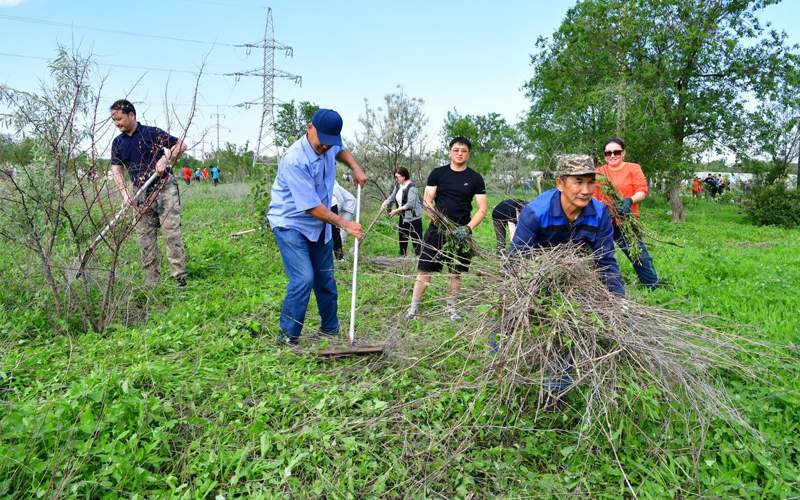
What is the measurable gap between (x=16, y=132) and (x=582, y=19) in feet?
56.5

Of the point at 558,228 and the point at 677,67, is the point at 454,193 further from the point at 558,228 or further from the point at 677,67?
the point at 677,67

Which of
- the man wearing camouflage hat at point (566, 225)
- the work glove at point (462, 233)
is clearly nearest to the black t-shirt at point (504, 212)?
the work glove at point (462, 233)

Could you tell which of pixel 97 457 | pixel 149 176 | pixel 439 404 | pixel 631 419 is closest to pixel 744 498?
pixel 631 419

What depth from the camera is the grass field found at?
7.45 feet

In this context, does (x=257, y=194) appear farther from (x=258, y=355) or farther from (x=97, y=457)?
(x=97, y=457)

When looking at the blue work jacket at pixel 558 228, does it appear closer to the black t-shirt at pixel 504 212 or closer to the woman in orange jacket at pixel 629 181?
the black t-shirt at pixel 504 212

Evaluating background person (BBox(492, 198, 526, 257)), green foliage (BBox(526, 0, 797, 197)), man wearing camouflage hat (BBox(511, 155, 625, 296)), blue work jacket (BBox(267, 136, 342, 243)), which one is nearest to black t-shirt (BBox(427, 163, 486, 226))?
background person (BBox(492, 198, 526, 257))

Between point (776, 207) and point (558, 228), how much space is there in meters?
14.1

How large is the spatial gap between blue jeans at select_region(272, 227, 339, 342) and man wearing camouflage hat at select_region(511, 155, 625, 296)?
4.86 ft

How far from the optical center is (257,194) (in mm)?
7879

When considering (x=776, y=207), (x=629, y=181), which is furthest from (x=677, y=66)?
(x=629, y=181)

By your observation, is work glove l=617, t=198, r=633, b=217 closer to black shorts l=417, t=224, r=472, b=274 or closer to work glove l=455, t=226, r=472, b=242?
black shorts l=417, t=224, r=472, b=274

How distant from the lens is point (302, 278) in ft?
11.9

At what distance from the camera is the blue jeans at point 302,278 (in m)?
→ 3.61
